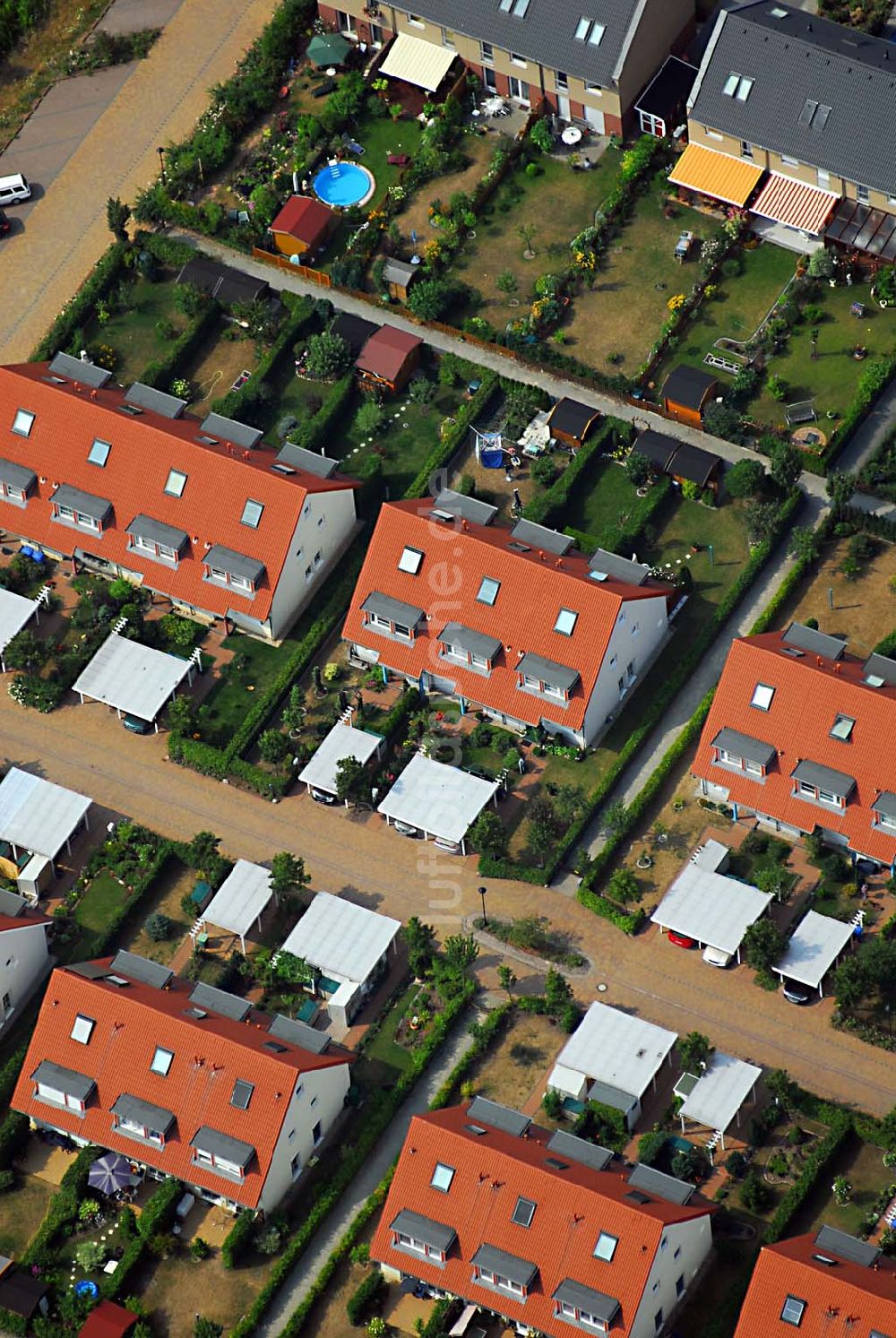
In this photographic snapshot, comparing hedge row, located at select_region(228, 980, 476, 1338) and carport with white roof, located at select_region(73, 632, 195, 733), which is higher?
carport with white roof, located at select_region(73, 632, 195, 733)

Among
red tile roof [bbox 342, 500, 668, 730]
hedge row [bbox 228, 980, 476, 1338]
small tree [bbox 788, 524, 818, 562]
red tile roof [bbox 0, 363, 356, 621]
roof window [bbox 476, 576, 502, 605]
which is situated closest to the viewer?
hedge row [bbox 228, 980, 476, 1338]

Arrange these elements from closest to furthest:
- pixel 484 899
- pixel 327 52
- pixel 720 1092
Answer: pixel 720 1092
pixel 484 899
pixel 327 52

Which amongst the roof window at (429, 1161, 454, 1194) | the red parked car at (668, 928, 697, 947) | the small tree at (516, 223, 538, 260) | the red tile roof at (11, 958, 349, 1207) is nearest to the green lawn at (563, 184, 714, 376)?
the small tree at (516, 223, 538, 260)

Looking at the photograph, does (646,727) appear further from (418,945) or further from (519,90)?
(519,90)

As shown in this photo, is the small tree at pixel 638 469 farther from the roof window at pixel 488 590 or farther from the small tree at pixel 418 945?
the small tree at pixel 418 945

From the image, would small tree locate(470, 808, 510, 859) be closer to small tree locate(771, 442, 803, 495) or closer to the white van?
small tree locate(771, 442, 803, 495)

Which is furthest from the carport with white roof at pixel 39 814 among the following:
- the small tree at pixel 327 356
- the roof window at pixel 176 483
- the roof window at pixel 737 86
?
the roof window at pixel 737 86

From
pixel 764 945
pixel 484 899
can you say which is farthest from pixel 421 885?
pixel 764 945
